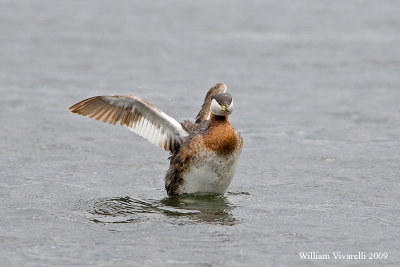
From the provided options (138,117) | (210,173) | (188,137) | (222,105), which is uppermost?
(222,105)

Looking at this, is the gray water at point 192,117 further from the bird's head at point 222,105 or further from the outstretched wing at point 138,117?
the bird's head at point 222,105

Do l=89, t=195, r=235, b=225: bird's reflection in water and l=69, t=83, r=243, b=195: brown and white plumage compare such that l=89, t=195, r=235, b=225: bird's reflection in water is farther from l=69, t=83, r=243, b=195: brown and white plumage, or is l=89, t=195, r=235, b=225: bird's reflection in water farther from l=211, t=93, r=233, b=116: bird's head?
l=211, t=93, r=233, b=116: bird's head

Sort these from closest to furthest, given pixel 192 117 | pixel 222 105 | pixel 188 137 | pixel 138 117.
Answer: pixel 222 105
pixel 188 137
pixel 138 117
pixel 192 117

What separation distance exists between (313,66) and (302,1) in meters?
5.39

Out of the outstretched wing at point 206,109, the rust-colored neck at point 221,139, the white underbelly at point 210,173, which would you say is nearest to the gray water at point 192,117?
the white underbelly at point 210,173

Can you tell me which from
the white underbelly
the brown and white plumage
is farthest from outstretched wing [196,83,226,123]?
the white underbelly

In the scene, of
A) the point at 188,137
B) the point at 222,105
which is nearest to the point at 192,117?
the point at 188,137

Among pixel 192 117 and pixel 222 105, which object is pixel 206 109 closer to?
pixel 222 105

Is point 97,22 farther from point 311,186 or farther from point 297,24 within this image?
point 311,186

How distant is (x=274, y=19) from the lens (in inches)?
789

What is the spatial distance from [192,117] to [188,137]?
3.69 metres

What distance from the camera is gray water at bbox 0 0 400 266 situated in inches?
350

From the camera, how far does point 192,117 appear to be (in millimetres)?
14359

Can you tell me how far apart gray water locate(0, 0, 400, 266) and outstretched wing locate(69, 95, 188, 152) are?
2.45 feet
